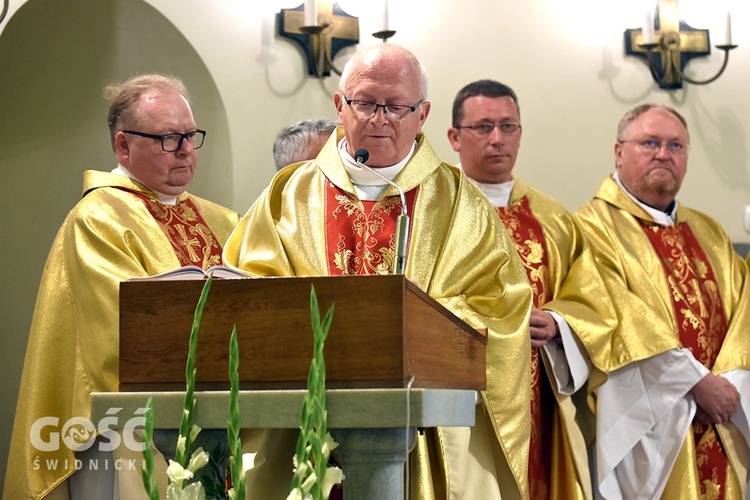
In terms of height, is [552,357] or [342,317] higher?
[342,317]

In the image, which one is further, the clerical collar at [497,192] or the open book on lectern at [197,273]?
the clerical collar at [497,192]

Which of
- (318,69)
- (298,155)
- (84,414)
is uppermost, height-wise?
(318,69)

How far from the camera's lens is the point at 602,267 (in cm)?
529

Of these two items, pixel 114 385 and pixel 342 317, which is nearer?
pixel 342 317

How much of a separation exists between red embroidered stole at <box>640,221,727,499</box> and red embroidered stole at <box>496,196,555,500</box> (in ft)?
2.13

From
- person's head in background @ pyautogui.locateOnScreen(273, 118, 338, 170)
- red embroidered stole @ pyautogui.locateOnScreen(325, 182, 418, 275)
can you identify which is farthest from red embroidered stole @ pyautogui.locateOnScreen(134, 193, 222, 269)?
red embroidered stole @ pyautogui.locateOnScreen(325, 182, 418, 275)

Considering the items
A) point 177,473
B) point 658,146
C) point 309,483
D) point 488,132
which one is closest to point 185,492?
point 177,473

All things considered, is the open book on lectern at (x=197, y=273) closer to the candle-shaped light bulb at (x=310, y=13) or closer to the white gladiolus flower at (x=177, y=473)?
the white gladiolus flower at (x=177, y=473)

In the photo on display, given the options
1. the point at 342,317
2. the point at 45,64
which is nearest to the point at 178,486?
the point at 342,317

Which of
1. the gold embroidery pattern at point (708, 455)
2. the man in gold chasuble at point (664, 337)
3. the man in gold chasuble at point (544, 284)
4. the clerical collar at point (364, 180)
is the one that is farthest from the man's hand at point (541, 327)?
the clerical collar at point (364, 180)

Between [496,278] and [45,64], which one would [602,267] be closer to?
[496,278]

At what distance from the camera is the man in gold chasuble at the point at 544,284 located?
485 cm

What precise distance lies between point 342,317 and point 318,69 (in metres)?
3.86

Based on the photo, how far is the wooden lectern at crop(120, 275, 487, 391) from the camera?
238 cm
